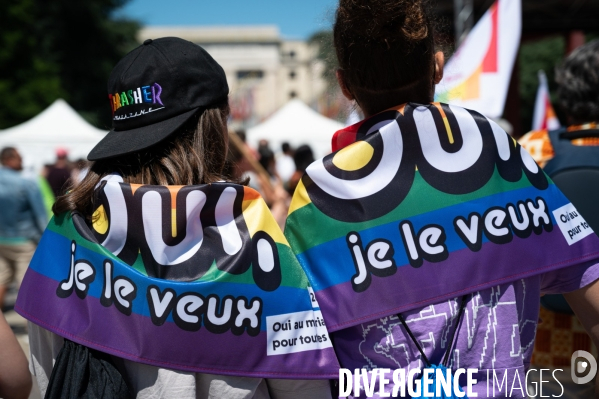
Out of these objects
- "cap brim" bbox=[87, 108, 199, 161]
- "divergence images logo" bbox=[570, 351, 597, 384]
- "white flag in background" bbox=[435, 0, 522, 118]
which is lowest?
"divergence images logo" bbox=[570, 351, 597, 384]

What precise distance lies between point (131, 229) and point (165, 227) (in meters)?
0.08

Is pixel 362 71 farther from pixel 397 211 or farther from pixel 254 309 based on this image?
pixel 254 309

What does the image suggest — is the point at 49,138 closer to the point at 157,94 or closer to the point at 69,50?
the point at 157,94

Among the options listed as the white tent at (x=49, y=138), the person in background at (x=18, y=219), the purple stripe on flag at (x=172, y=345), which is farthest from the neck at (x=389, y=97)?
the white tent at (x=49, y=138)

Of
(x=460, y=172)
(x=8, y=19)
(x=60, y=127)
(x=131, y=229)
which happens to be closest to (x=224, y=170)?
(x=131, y=229)

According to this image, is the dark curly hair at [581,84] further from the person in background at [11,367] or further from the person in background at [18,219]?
the person in background at [18,219]

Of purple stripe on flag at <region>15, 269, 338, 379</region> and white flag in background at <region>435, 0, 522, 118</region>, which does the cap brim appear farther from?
white flag in background at <region>435, 0, 522, 118</region>

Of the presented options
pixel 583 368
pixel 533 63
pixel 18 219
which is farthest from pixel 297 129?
pixel 533 63

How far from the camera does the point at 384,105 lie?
1627mm

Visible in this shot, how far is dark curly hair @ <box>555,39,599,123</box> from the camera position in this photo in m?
2.39

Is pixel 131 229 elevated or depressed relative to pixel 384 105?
depressed

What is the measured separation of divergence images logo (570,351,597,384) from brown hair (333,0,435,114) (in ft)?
3.49

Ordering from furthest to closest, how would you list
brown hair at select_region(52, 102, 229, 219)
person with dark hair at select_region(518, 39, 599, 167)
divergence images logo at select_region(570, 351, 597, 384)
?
person with dark hair at select_region(518, 39, 599, 167)
divergence images logo at select_region(570, 351, 597, 384)
brown hair at select_region(52, 102, 229, 219)

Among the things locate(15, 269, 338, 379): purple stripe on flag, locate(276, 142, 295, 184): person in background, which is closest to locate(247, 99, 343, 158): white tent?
locate(276, 142, 295, 184): person in background
